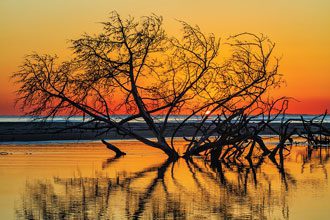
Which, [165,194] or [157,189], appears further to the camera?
[157,189]

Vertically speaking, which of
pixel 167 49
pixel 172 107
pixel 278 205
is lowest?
pixel 278 205

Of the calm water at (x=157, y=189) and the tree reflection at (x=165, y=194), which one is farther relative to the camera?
the calm water at (x=157, y=189)

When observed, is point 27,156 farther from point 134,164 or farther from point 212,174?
point 212,174

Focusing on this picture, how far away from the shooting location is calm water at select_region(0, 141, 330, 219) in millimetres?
12344

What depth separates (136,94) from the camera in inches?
919

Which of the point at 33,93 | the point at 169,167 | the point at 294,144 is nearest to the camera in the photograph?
the point at 169,167

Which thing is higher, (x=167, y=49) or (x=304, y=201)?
(x=167, y=49)

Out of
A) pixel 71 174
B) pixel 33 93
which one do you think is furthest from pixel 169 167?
pixel 33 93

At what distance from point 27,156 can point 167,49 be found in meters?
5.82

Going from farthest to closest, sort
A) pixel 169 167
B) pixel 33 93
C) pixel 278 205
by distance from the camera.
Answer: pixel 33 93
pixel 169 167
pixel 278 205

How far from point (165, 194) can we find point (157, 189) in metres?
0.84

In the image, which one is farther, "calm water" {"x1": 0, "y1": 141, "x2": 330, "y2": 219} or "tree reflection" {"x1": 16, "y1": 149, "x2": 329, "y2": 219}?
"calm water" {"x1": 0, "y1": 141, "x2": 330, "y2": 219}

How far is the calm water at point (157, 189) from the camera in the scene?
1234 cm

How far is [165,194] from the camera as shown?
48.0 feet
